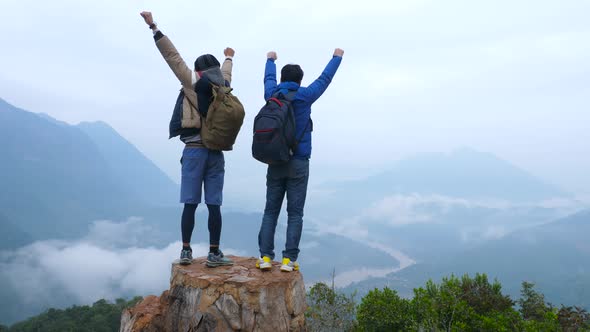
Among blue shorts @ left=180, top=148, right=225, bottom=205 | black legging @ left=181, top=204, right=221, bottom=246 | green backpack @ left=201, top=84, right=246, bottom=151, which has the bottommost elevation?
black legging @ left=181, top=204, right=221, bottom=246

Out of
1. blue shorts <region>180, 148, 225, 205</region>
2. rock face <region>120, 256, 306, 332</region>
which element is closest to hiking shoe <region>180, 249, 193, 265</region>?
rock face <region>120, 256, 306, 332</region>

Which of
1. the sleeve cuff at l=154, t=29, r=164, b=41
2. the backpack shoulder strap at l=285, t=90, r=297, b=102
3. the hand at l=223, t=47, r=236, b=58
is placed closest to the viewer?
the sleeve cuff at l=154, t=29, r=164, b=41

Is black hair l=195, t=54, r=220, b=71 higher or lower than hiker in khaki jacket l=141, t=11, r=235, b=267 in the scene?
higher

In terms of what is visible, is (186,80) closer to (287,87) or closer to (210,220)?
(287,87)

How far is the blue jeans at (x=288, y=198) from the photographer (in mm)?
6211

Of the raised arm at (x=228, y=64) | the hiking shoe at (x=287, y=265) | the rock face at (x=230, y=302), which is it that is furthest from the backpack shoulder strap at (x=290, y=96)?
the rock face at (x=230, y=302)

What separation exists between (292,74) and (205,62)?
1.29m

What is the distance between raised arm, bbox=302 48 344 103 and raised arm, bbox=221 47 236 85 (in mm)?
1296

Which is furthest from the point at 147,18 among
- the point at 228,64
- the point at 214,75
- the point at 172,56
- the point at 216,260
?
the point at 216,260

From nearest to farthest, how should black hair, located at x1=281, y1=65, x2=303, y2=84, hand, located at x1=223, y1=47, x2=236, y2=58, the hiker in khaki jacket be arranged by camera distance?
1. the hiker in khaki jacket
2. black hair, located at x1=281, y1=65, x2=303, y2=84
3. hand, located at x1=223, y1=47, x2=236, y2=58

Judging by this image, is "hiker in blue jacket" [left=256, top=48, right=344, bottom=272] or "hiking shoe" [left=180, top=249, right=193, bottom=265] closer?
"hiker in blue jacket" [left=256, top=48, right=344, bottom=272]

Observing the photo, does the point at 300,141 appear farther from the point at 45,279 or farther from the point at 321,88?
the point at 45,279

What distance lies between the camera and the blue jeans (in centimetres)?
621

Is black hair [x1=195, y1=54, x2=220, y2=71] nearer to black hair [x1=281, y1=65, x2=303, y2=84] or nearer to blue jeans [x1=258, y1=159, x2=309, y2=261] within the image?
black hair [x1=281, y1=65, x2=303, y2=84]
